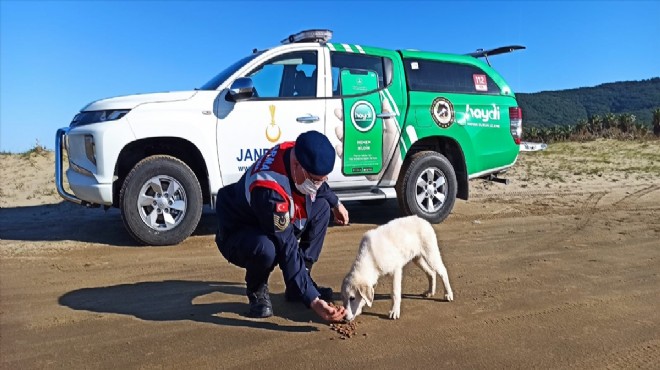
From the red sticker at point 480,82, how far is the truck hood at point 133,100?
3829 millimetres

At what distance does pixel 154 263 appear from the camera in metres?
5.22

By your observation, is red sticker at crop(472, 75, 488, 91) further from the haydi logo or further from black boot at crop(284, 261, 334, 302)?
black boot at crop(284, 261, 334, 302)

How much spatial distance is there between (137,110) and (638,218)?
6157mm

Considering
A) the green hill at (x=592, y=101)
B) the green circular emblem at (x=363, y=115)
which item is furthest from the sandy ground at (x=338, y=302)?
the green hill at (x=592, y=101)

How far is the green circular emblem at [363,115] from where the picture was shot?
21.9 feet

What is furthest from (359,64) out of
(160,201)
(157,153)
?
(160,201)

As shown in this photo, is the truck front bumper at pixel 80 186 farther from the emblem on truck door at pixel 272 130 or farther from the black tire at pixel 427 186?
the black tire at pixel 427 186

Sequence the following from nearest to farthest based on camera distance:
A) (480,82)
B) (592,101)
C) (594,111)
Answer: (480,82) → (594,111) → (592,101)

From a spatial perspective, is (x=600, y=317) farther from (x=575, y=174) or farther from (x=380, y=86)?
(x=575, y=174)

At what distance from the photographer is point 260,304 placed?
3.70 m

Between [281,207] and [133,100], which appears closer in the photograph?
[281,207]

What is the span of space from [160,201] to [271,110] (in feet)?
5.16

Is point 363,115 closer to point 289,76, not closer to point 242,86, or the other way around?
point 289,76

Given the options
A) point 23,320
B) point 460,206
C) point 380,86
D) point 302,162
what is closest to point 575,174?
point 460,206
